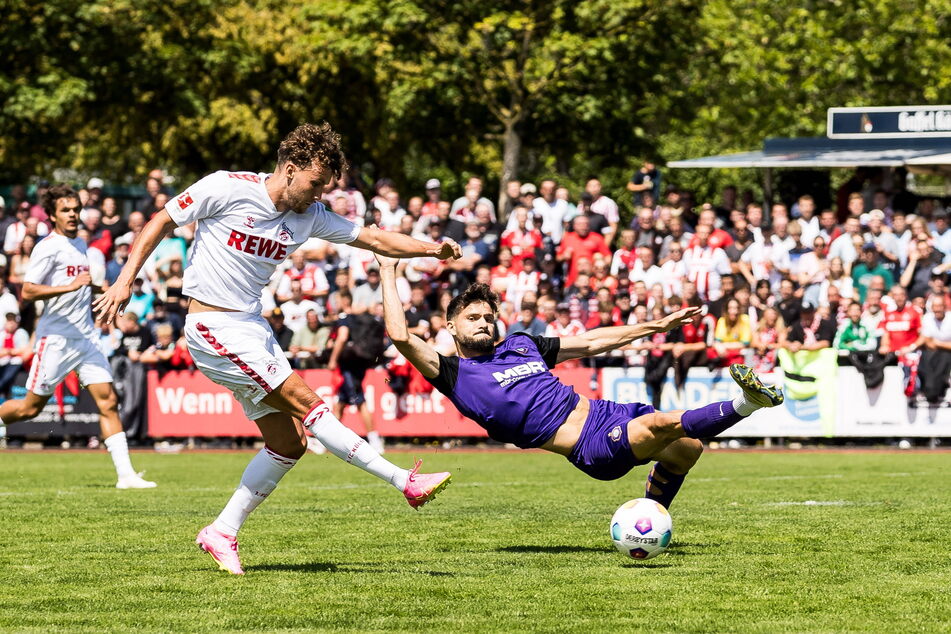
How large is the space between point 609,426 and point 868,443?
13.0 metres

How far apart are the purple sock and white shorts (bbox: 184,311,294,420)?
2.25m

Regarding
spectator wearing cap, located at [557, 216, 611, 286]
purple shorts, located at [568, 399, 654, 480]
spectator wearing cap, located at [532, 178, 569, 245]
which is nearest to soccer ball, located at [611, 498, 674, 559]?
purple shorts, located at [568, 399, 654, 480]

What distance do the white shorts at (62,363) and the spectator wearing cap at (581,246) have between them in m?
9.74

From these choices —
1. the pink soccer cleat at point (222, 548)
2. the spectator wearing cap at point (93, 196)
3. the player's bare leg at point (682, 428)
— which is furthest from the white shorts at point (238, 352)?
the spectator wearing cap at point (93, 196)

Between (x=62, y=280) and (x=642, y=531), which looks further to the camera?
(x=62, y=280)

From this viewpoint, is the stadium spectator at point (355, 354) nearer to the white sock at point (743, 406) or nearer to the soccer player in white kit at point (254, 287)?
the soccer player in white kit at point (254, 287)

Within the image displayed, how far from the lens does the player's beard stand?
905cm

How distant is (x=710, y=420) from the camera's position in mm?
8281

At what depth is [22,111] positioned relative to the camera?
34156 mm

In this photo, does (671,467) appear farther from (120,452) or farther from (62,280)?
(62,280)

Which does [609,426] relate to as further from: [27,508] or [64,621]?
[27,508]

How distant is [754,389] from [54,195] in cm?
749

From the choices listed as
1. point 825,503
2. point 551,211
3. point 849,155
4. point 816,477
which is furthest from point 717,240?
point 825,503

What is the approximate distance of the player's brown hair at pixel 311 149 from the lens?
7.96 meters
